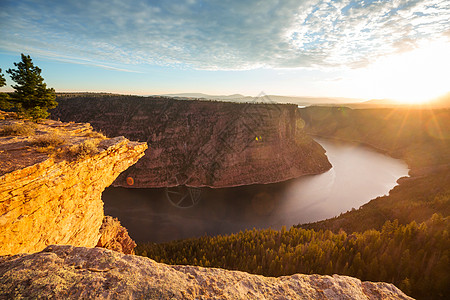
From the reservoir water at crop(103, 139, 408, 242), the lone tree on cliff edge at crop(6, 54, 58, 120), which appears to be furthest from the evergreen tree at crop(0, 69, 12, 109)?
the reservoir water at crop(103, 139, 408, 242)

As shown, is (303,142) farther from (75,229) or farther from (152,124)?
(75,229)

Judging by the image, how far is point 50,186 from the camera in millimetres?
6621

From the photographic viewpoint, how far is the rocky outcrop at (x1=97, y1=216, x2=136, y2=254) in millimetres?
11570

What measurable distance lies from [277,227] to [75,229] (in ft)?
89.2

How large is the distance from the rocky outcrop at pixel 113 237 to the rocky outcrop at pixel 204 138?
27.0 metres

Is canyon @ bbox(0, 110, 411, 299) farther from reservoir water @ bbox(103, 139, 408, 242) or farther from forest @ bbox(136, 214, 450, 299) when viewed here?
reservoir water @ bbox(103, 139, 408, 242)

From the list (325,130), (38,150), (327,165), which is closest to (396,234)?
(38,150)

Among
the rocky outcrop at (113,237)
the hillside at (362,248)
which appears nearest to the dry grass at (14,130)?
the rocky outcrop at (113,237)

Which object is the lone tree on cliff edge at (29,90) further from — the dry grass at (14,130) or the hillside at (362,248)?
the hillside at (362,248)

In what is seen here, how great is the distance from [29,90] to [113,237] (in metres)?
13.8

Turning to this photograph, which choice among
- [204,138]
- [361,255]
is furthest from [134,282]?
[204,138]

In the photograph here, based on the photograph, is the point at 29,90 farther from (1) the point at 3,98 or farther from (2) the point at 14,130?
(2) the point at 14,130

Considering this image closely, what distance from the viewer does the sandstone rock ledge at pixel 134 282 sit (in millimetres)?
3178

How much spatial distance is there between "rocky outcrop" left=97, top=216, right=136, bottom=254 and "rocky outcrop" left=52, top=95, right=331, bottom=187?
88.6ft
